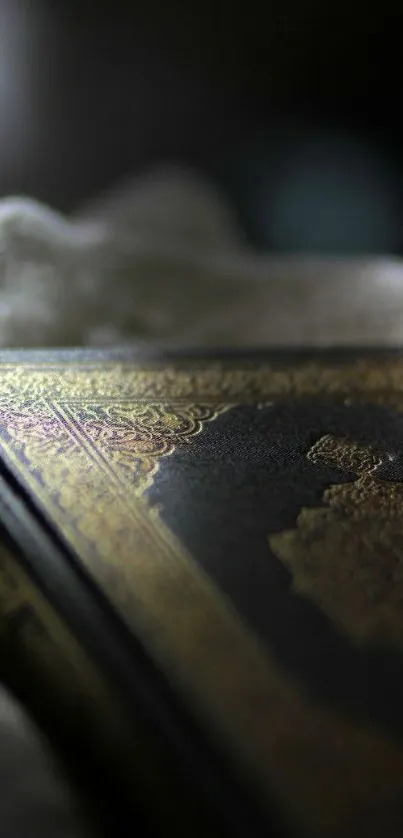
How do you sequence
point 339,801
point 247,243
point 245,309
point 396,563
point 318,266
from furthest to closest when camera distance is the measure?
point 247,243, point 318,266, point 245,309, point 396,563, point 339,801

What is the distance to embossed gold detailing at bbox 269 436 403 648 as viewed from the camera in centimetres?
78

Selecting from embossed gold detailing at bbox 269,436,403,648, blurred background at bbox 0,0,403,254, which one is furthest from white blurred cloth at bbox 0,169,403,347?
embossed gold detailing at bbox 269,436,403,648

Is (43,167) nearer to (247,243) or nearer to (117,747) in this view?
(247,243)

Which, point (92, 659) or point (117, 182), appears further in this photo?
point (117, 182)

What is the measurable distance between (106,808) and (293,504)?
0.42 m

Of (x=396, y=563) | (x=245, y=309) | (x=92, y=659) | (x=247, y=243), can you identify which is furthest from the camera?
(x=247, y=243)

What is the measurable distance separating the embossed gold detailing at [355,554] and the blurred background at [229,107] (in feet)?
7.07

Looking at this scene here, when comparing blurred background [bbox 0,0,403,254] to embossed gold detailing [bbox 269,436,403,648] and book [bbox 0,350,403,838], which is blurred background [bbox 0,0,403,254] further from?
embossed gold detailing [bbox 269,436,403,648]

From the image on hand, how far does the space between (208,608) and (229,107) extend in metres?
2.59

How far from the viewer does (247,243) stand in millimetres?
3070

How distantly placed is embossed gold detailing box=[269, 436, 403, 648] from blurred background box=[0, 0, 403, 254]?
215 cm

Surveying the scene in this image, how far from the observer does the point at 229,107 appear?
9.91ft

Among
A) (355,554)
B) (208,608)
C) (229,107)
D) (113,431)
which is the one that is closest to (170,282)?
(229,107)

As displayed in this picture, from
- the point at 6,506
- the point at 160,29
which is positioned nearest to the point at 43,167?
the point at 160,29
